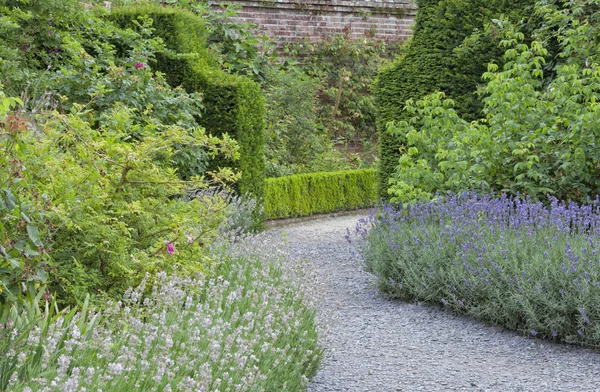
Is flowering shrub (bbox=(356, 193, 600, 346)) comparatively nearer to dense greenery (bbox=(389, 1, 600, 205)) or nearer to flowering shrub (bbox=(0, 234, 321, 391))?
dense greenery (bbox=(389, 1, 600, 205))

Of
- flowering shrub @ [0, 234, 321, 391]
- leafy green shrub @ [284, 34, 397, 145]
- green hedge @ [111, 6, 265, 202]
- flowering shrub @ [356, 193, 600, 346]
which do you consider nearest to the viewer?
flowering shrub @ [0, 234, 321, 391]

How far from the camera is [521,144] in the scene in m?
7.07

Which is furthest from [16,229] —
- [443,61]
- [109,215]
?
[443,61]

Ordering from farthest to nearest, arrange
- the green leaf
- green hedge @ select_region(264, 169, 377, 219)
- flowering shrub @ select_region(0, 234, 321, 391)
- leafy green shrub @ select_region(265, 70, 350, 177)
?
1. leafy green shrub @ select_region(265, 70, 350, 177)
2. green hedge @ select_region(264, 169, 377, 219)
3. the green leaf
4. flowering shrub @ select_region(0, 234, 321, 391)

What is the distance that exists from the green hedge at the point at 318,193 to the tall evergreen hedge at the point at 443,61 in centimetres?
241

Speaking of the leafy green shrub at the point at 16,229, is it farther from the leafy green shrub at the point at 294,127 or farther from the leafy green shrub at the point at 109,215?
the leafy green shrub at the point at 294,127

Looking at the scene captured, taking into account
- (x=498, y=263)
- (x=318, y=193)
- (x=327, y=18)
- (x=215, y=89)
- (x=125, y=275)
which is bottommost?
(x=318, y=193)

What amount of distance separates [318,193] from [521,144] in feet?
19.7

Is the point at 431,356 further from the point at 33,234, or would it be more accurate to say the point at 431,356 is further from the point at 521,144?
the point at 33,234

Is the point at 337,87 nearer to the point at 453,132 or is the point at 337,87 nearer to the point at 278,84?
the point at 278,84

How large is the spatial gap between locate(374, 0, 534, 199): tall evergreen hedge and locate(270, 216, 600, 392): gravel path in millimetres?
3191

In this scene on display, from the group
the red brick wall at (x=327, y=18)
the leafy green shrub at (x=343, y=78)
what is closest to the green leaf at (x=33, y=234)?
the red brick wall at (x=327, y=18)

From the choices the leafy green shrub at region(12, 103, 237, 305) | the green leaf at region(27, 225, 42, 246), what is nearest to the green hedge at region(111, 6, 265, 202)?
the leafy green shrub at region(12, 103, 237, 305)

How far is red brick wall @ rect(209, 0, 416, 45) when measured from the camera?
15.1m
